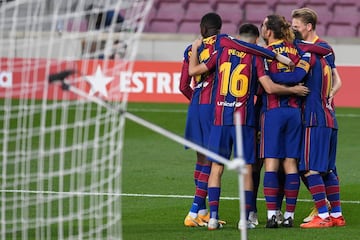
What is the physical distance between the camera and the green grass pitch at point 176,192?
8.99 metres

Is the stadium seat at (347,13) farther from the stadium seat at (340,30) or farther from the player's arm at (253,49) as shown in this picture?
the player's arm at (253,49)

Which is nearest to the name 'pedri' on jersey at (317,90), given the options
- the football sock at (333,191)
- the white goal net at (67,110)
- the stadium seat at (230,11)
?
the football sock at (333,191)

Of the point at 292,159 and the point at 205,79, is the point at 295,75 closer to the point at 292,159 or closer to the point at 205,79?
the point at 292,159

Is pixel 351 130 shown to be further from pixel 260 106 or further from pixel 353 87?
pixel 260 106

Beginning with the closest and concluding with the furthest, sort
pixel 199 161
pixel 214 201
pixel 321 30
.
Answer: pixel 214 201 < pixel 199 161 < pixel 321 30

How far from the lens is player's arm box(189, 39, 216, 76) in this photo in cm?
926

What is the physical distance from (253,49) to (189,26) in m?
15.7

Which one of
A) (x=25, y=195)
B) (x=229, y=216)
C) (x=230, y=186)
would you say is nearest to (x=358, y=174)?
(x=230, y=186)

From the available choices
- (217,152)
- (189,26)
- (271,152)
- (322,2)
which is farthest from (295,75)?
(322,2)

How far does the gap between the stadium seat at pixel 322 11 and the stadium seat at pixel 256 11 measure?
0.97 metres

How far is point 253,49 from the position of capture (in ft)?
29.3

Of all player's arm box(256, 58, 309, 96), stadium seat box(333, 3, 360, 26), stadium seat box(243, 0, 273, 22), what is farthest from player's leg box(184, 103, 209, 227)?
stadium seat box(333, 3, 360, 26)

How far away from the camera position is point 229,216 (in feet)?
32.7

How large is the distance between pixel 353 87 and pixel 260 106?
36.0 ft
